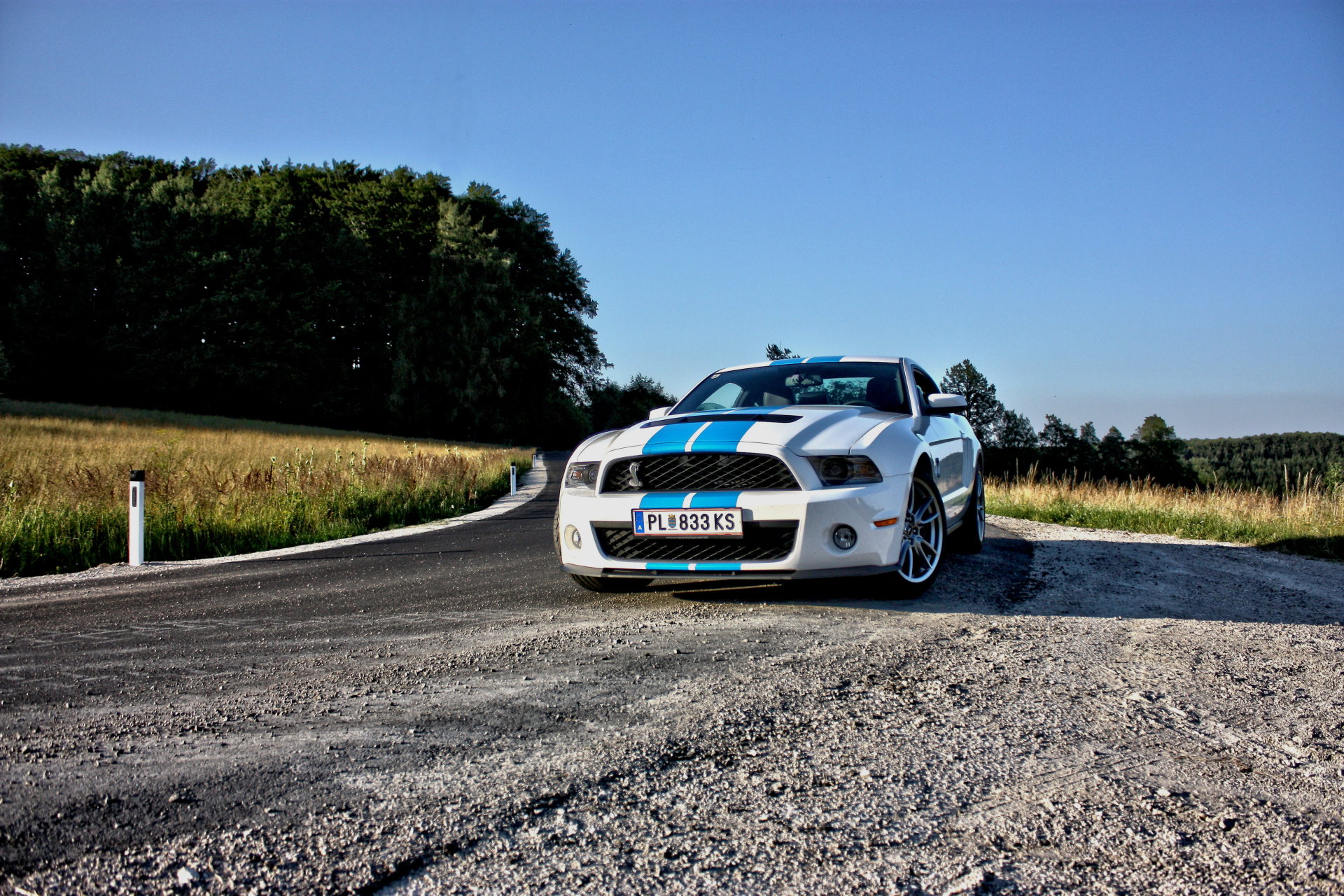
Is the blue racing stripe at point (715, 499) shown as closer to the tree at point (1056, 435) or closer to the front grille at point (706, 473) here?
the front grille at point (706, 473)

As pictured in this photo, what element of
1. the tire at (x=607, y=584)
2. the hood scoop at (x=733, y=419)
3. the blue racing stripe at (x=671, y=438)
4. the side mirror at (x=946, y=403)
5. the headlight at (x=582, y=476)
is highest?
the side mirror at (x=946, y=403)

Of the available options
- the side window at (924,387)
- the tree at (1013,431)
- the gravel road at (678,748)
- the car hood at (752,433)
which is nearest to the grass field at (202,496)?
the gravel road at (678,748)

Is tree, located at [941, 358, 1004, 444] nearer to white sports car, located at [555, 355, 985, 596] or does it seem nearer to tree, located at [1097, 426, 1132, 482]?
tree, located at [1097, 426, 1132, 482]

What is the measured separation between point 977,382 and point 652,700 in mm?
87114

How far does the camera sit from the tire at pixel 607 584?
227 inches

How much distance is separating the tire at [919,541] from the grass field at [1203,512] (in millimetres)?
4927

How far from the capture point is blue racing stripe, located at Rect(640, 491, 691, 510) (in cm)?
494

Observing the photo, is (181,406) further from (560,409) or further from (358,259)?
(560,409)

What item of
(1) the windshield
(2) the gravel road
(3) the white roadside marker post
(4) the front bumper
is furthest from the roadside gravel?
(3) the white roadside marker post

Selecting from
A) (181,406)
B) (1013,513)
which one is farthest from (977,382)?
(1013,513)

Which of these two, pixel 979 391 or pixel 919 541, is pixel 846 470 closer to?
pixel 919 541

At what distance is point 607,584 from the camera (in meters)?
5.79

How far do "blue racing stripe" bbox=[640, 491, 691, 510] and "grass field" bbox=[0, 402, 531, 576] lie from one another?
5884mm

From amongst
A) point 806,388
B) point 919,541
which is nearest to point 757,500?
point 919,541
